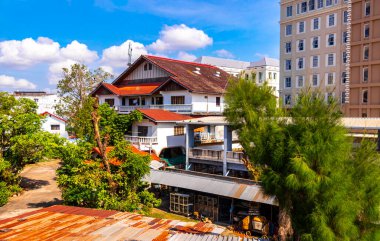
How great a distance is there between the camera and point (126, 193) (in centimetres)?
1888

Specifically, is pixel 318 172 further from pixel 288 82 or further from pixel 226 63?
pixel 226 63

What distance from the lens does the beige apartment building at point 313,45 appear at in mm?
46594

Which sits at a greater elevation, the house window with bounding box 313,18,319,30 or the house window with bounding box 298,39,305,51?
the house window with bounding box 313,18,319,30

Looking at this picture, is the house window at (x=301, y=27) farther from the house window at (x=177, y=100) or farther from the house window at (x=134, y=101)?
the house window at (x=134, y=101)

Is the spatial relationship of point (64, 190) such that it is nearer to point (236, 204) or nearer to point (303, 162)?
point (236, 204)

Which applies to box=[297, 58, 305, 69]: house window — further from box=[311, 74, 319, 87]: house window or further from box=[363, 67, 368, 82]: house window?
box=[363, 67, 368, 82]: house window

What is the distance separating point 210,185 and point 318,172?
595 inches

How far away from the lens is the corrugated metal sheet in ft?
66.8

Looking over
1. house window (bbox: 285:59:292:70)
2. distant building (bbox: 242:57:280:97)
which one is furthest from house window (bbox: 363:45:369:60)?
distant building (bbox: 242:57:280:97)

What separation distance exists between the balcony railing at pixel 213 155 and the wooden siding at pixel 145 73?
1419cm

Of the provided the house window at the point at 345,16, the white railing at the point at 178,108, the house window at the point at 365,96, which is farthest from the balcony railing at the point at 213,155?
the house window at the point at 345,16

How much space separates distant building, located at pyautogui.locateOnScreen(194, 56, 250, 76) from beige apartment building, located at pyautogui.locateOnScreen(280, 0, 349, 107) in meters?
22.9

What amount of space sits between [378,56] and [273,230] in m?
33.1

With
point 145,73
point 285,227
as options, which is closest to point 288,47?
point 145,73
